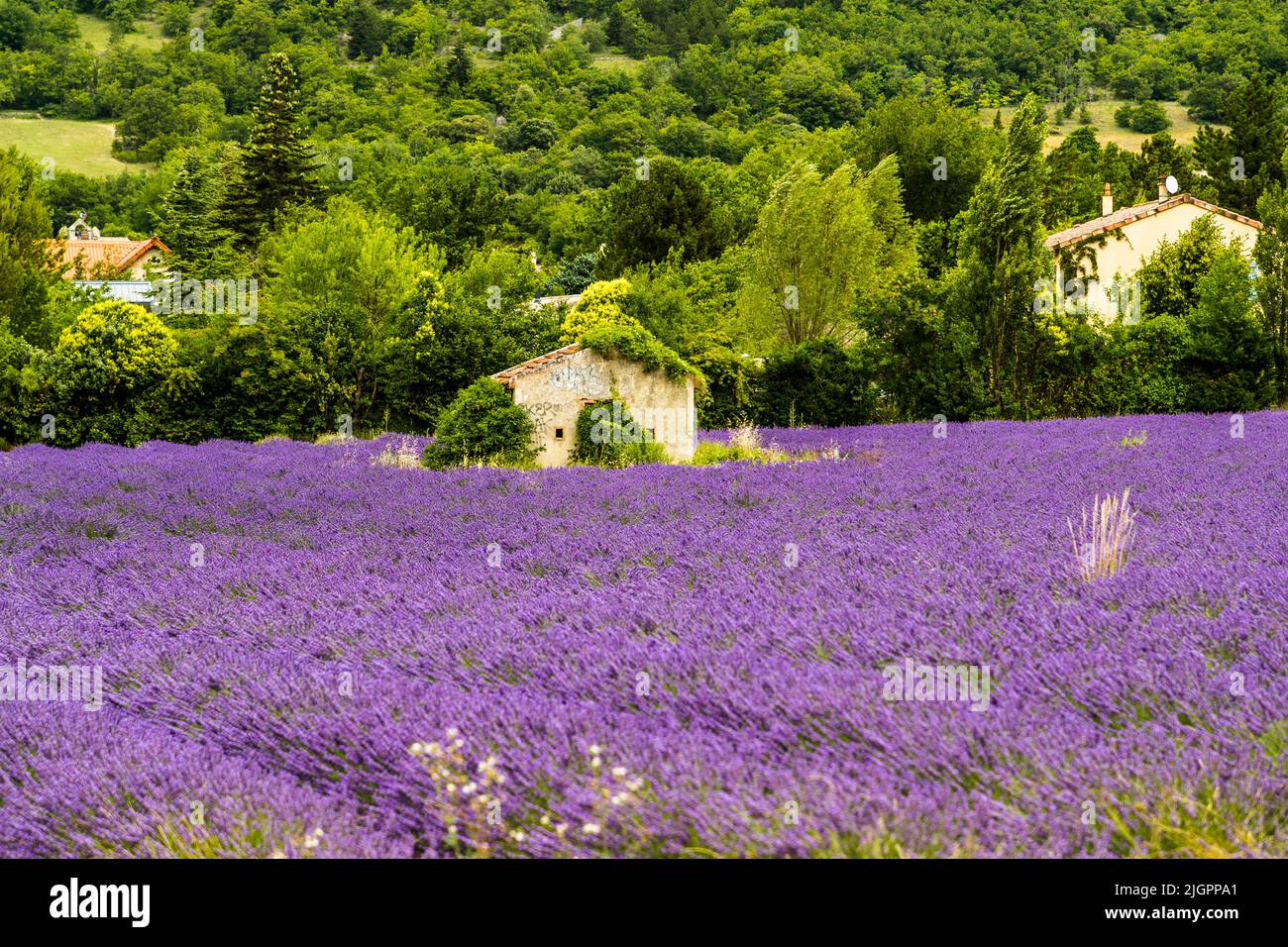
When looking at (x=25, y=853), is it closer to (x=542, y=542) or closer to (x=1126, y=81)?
(x=542, y=542)

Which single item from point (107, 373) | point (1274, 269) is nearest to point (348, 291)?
point (107, 373)

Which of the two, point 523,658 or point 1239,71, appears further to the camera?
point 1239,71

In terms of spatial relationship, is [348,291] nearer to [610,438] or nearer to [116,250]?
[610,438]

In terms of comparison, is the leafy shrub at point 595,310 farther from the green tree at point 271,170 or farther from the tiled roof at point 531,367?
the green tree at point 271,170

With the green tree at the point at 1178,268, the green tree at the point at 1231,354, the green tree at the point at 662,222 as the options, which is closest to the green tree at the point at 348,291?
the green tree at the point at 662,222

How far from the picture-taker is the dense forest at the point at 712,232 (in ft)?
86.9

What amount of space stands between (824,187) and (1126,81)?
80.7 m

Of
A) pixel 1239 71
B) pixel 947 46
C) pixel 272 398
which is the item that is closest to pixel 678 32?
pixel 947 46

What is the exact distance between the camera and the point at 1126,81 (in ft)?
346

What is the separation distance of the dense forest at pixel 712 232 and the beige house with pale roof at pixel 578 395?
8.23 ft

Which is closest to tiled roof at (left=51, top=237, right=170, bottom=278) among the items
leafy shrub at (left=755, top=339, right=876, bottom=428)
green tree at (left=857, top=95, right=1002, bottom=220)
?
green tree at (left=857, top=95, right=1002, bottom=220)

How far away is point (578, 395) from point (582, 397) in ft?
0.28

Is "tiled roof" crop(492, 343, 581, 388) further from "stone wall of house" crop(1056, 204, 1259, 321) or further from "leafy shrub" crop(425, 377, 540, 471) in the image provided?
"stone wall of house" crop(1056, 204, 1259, 321)
